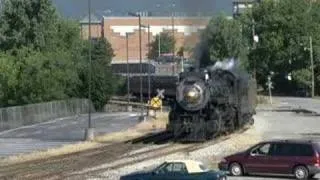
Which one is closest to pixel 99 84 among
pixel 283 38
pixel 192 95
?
pixel 192 95

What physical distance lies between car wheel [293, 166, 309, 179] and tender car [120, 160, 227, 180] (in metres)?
5.68

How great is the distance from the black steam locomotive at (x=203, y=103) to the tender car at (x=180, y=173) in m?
16.8

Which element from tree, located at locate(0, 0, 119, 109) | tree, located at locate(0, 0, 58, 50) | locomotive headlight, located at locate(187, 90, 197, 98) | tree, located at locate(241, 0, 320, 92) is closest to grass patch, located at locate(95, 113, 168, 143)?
locomotive headlight, located at locate(187, 90, 197, 98)

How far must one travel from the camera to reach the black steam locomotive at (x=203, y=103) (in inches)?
1574

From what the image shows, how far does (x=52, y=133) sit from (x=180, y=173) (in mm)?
33881

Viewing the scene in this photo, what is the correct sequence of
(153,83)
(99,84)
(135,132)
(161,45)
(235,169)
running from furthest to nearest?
(161,45)
(153,83)
(99,84)
(135,132)
(235,169)

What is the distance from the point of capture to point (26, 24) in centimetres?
9212

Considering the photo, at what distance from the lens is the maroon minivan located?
27.5 meters

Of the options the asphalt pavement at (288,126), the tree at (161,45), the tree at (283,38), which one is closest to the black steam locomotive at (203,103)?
the asphalt pavement at (288,126)

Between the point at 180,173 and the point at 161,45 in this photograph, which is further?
the point at 161,45

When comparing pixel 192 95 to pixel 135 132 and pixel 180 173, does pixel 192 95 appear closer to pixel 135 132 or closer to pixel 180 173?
pixel 135 132

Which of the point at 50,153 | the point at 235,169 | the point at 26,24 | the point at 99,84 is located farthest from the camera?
the point at 26,24

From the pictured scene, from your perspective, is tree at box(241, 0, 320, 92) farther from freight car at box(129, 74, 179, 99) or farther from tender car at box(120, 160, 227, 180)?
tender car at box(120, 160, 227, 180)

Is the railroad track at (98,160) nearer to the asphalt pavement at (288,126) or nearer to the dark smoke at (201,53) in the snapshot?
the dark smoke at (201,53)
